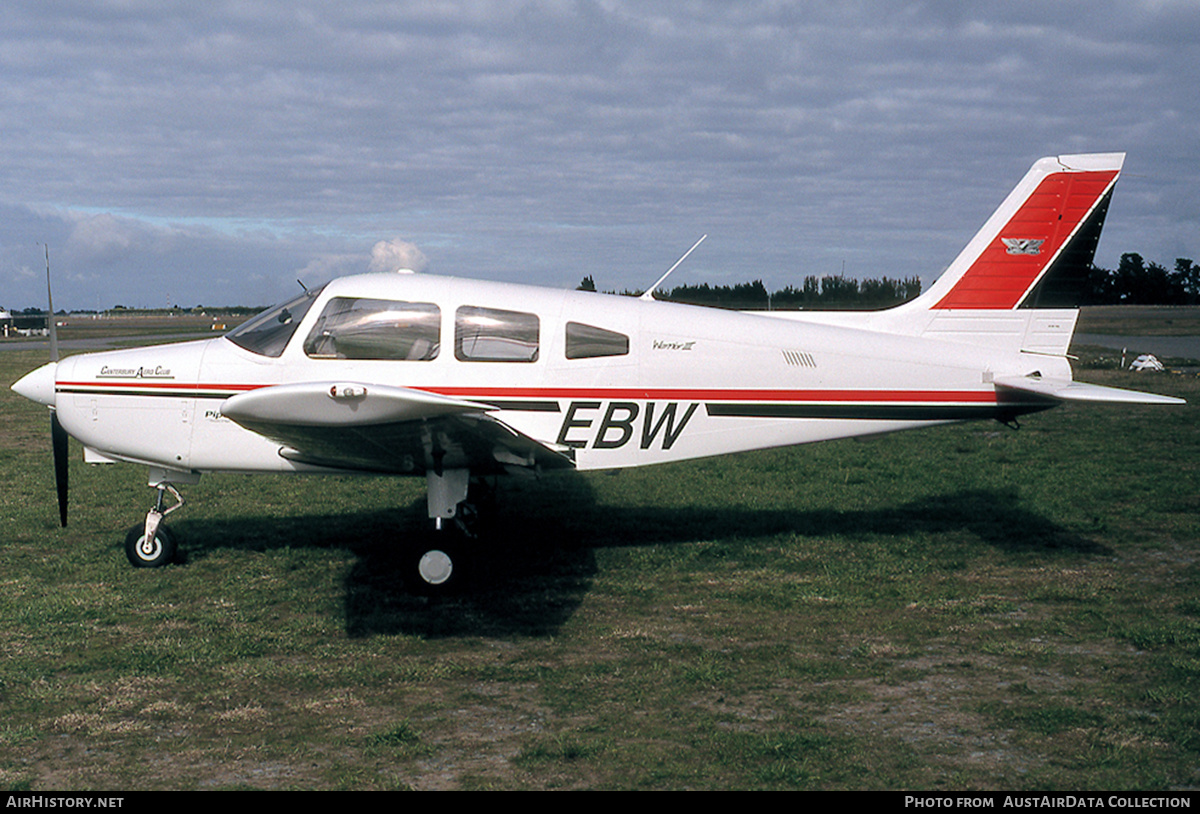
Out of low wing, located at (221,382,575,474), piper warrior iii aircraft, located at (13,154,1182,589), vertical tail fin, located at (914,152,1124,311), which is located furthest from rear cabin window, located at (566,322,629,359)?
vertical tail fin, located at (914,152,1124,311)

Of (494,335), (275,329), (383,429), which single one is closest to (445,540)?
(383,429)

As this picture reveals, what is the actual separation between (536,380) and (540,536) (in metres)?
2.12

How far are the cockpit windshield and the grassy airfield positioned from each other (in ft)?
6.37

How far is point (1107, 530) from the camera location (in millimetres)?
8320

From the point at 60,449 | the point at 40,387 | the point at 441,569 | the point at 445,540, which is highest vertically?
the point at 40,387

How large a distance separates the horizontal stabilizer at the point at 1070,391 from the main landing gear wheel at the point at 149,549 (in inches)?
289

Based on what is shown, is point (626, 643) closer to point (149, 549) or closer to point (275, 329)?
point (275, 329)

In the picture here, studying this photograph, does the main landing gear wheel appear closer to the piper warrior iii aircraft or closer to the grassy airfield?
the piper warrior iii aircraft

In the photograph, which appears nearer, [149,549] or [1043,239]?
[149,549]

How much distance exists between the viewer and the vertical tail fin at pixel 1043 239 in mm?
7605

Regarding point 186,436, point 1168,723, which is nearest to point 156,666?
point 186,436

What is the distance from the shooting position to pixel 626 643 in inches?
224
